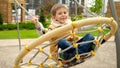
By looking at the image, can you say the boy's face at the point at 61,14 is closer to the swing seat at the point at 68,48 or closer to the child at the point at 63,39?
the child at the point at 63,39

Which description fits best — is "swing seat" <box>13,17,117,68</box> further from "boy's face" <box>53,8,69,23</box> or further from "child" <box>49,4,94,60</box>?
"boy's face" <box>53,8,69,23</box>

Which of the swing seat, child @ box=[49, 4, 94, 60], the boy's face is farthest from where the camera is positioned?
the boy's face

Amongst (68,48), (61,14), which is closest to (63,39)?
(68,48)

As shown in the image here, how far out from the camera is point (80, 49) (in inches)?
111

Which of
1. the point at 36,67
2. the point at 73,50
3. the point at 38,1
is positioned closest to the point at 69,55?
the point at 73,50

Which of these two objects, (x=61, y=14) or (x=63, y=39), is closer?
(x=63, y=39)

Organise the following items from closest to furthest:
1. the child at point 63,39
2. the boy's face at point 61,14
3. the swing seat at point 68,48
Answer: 1. the swing seat at point 68,48
2. the child at point 63,39
3. the boy's face at point 61,14

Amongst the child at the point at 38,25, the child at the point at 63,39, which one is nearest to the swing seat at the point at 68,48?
the child at the point at 63,39

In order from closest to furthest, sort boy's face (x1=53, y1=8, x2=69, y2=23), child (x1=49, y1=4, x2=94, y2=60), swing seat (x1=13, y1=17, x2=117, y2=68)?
1. swing seat (x1=13, y1=17, x2=117, y2=68)
2. child (x1=49, y1=4, x2=94, y2=60)
3. boy's face (x1=53, y1=8, x2=69, y2=23)

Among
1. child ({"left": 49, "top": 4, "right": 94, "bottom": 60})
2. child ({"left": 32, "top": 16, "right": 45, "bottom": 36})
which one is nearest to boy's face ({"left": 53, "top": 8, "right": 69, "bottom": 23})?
child ({"left": 49, "top": 4, "right": 94, "bottom": 60})

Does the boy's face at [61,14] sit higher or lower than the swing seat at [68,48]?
higher

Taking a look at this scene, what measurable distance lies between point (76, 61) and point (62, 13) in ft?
1.50

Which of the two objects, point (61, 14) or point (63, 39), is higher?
point (61, 14)

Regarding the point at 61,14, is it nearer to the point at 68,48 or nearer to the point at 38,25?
the point at 38,25
